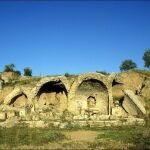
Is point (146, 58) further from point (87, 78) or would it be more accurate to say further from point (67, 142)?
point (67, 142)

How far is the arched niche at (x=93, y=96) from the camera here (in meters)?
26.3

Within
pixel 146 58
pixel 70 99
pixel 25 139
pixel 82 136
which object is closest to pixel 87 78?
pixel 70 99

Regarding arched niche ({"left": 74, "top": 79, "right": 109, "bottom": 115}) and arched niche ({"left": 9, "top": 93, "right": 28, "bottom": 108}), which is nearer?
arched niche ({"left": 74, "top": 79, "right": 109, "bottom": 115})

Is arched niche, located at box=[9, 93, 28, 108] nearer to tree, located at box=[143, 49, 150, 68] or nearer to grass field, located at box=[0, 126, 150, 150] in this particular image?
grass field, located at box=[0, 126, 150, 150]

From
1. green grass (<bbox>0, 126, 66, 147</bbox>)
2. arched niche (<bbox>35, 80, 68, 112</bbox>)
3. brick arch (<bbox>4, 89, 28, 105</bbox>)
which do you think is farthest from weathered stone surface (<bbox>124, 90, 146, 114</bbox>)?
brick arch (<bbox>4, 89, 28, 105</bbox>)

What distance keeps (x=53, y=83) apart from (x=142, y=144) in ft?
53.2

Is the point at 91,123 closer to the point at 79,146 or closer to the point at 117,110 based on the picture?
the point at 117,110

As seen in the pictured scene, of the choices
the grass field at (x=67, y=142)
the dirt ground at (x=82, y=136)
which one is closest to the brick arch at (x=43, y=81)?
the dirt ground at (x=82, y=136)

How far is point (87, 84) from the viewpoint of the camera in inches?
1054

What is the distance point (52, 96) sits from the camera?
28.5 m

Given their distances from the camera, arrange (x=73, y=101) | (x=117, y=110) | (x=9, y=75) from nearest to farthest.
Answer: (x=117, y=110) → (x=73, y=101) → (x=9, y=75)

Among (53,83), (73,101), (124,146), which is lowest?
(124,146)

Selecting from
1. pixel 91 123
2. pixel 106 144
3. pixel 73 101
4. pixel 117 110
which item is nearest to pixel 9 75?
pixel 73 101

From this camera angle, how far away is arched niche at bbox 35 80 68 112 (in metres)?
27.5
